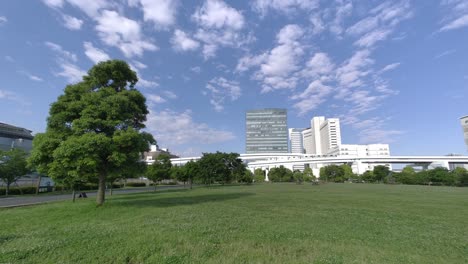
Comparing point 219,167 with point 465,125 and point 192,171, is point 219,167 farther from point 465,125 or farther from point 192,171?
point 465,125

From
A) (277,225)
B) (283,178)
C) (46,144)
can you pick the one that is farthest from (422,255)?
(283,178)

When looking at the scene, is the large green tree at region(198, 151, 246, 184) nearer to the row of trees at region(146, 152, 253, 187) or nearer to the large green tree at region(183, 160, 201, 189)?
the row of trees at region(146, 152, 253, 187)

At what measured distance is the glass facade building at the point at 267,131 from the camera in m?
184

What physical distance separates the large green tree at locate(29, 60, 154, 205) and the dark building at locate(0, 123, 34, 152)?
6784 cm

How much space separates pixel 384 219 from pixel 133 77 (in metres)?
19.3

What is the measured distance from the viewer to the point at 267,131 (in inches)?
7397

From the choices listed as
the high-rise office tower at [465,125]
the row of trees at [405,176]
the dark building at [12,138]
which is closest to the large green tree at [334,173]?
the row of trees at [405,176]

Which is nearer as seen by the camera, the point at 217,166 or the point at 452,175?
the point at 217,166

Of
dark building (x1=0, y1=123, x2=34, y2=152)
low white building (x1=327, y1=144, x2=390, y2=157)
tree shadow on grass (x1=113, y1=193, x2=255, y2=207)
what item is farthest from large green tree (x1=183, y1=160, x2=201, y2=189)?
low white building (x1=327, y1=144, x2=390, y2=157)

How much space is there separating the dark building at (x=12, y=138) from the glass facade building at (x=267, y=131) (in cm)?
13962

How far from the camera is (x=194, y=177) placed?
5647 centimetres

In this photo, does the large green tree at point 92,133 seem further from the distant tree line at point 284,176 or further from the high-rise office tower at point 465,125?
the high-rise office tower at point 465,125

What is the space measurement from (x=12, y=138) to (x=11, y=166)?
36032mm

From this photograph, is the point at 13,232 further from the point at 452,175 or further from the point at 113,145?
the point at 452,175
